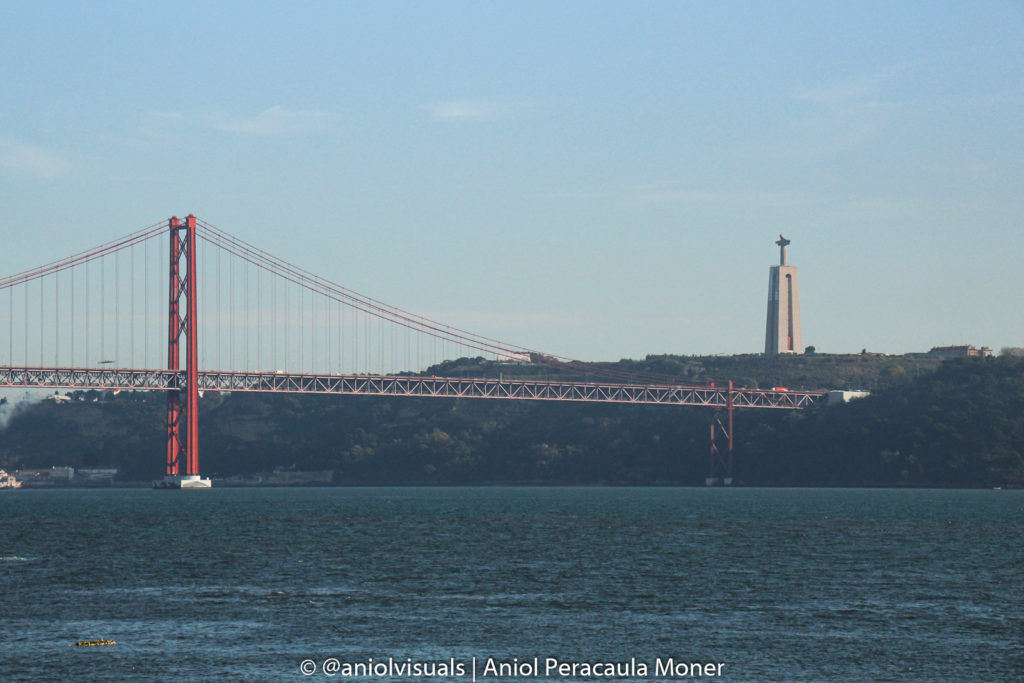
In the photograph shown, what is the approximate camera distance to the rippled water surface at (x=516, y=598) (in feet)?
103

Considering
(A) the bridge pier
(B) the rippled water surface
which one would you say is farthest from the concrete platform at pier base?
(B) the rippled water surface

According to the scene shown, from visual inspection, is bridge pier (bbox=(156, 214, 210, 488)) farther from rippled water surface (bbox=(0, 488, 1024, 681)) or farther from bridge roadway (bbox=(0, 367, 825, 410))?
rippled water surface (bbox=(0, 488, 1024, 681))

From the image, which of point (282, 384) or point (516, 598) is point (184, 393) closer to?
point (282, 384)

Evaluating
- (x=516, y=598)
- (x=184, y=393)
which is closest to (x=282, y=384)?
(x=184, y=393)

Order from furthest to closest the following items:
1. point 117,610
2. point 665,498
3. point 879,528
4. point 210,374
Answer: point 210,374 < point 665,498 < point 879,528 < point 117,610

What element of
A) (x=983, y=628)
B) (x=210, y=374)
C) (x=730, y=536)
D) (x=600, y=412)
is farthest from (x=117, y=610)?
(x=600, y=412)

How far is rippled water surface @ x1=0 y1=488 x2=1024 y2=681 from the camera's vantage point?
31.4 metres

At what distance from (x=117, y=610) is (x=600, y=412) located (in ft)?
514

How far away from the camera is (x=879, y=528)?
74375mm

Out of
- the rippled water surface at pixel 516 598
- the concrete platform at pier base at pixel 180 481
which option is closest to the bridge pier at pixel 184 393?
the concrete platform at pier base at pixel 180 481

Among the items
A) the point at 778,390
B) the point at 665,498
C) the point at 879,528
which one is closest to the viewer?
Answer: the point at 879,528

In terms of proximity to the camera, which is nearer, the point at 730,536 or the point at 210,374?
the point at 730,536

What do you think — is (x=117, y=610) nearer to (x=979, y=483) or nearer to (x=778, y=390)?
(x=979, y=483)

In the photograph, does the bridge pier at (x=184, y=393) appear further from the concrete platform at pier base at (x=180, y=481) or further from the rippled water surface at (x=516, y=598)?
the rippled water surface at (x=516, y=598)
